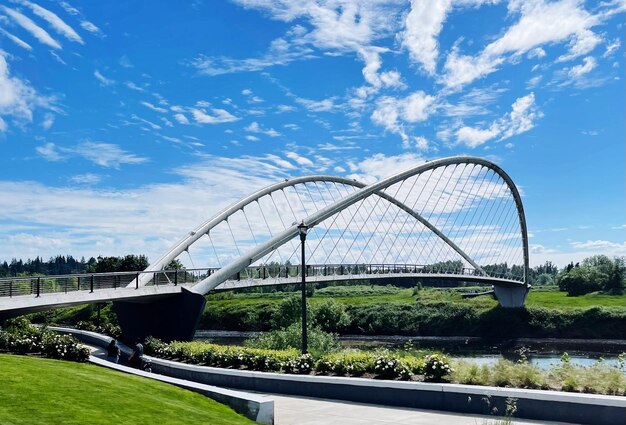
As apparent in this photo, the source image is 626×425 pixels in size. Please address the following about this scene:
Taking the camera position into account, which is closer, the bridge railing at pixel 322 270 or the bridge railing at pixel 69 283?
the bridge railing at pixel 69 283

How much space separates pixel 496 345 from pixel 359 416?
5168 centimetres

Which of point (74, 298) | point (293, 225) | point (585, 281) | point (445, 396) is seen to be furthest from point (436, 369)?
point (585, 281)

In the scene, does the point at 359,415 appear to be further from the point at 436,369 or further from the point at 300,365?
the point at 300,365

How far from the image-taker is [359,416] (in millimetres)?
10805

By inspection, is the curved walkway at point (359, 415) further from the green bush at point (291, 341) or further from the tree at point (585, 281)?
the tree at point (585, 281)

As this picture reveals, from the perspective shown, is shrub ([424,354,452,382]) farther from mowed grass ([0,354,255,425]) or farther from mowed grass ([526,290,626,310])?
mowed grass ([526,290,626,310])

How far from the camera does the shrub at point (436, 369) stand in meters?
12.2

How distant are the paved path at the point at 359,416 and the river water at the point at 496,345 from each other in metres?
36.6

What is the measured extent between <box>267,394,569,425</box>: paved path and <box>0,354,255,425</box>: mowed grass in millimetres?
1329

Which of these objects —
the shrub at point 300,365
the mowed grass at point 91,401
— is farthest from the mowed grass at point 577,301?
the mowed grass at point 91,401

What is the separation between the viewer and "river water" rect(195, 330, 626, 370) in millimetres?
48531

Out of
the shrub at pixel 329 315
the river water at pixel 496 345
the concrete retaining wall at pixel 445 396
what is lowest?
the river water at pixel 496 345

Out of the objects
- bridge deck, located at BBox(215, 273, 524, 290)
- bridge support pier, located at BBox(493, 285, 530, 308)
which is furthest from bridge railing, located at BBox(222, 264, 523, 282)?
bridge support pier, located at BBox(493, 285, 530, 308)

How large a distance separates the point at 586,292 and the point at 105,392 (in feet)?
276
